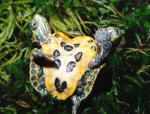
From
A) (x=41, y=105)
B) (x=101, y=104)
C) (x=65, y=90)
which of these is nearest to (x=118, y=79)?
(x=101, y=104)

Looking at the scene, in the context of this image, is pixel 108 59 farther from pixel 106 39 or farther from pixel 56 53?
pixel 56 53

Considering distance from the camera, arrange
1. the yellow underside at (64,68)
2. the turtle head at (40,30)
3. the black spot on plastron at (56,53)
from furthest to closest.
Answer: the turtle head at (40,30) < the black spot on plastron at (56,53) < the yellow underside at (64,68)

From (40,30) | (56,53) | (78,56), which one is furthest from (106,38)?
(40,30)

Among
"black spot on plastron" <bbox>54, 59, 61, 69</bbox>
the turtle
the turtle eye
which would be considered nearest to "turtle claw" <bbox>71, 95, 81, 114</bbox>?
the turtle

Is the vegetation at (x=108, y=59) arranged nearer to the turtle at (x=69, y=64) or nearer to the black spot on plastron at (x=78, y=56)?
the turtle at (x=69, y=64)

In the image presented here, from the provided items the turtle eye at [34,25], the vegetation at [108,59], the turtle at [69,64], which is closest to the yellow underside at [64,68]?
the turtle at [69,64]

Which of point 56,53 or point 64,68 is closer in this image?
point 64,68

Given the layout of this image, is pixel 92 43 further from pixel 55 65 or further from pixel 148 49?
pixel 148 49
